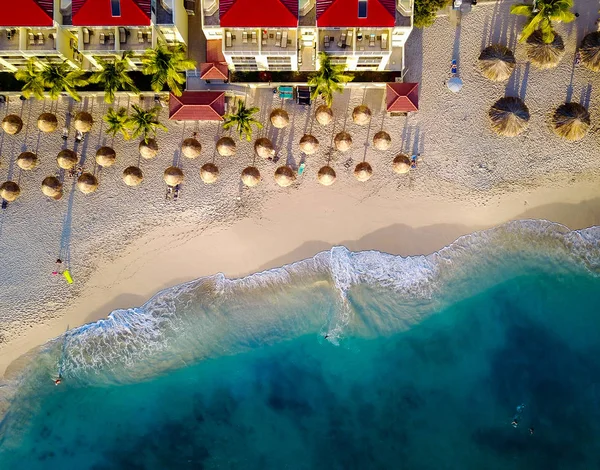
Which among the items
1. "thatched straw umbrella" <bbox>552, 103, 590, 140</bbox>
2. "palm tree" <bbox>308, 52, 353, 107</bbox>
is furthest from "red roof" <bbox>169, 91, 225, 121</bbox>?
"thatched straw umbrella" <bbox>552, 103, 590, 140</bbox>

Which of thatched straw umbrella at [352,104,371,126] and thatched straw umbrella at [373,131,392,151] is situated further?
thatched straw umbrella at [373,131,392,151]

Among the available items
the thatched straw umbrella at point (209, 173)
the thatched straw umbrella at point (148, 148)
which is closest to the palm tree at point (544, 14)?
the thatched straw umbrella at point (209, 173)

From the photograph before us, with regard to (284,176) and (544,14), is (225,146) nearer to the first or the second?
(284,176)

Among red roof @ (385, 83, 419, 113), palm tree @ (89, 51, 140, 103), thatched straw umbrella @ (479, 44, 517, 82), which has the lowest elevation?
red roof @ (385, 83, 419, 113)

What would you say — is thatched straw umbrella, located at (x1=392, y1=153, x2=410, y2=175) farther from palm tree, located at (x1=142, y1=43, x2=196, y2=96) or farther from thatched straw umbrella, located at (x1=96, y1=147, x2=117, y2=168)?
thatched straw umbrella, located at (x1=96, y1=147, x2=117, y2=168)

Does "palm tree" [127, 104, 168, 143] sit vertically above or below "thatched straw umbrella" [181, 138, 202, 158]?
above

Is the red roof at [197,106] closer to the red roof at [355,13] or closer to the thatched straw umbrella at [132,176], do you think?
the thatched straw umbrella at [132,176]
